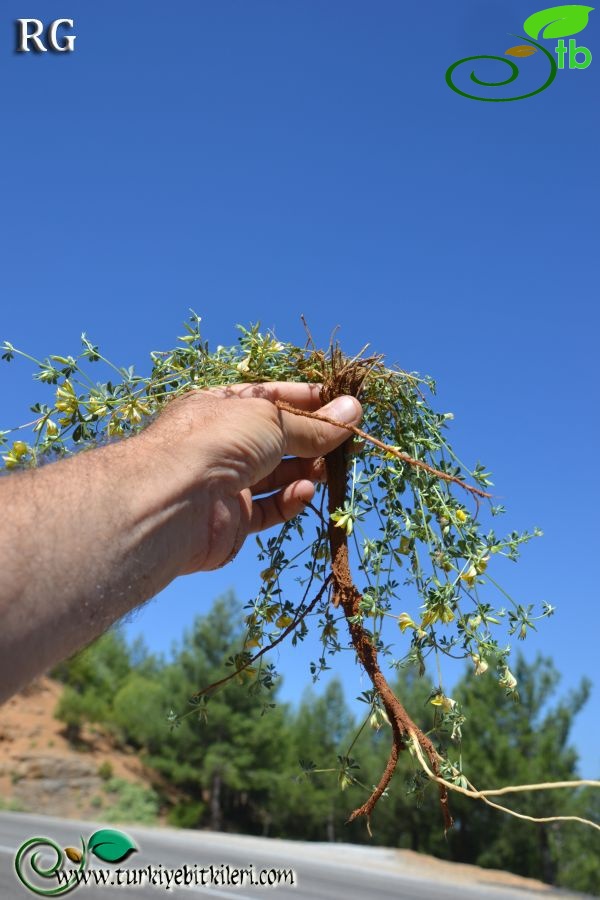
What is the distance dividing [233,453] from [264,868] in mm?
13002

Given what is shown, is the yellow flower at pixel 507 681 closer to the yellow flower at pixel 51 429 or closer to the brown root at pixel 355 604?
the brown root at pixel 355 604

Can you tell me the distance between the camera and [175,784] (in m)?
31.6

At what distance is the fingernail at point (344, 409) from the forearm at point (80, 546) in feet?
1.98

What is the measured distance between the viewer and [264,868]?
13.0 m

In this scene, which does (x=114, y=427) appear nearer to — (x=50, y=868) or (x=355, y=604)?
(x=355, y=604)

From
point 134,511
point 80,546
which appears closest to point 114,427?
point 134,511

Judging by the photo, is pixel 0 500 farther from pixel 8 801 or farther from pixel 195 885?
pixel 8 801

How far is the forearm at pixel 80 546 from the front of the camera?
121 centimetres

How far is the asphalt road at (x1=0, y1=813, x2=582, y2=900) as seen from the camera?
10.6 m

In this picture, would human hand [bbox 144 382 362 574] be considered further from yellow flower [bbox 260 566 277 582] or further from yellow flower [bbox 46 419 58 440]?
yellow flower [bbox 46 419 58 440]

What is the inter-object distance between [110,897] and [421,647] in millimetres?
9187

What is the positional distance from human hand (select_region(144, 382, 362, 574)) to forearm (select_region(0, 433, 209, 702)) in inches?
1.8

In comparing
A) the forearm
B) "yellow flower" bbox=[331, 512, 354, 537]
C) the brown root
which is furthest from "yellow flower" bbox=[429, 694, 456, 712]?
the forearm

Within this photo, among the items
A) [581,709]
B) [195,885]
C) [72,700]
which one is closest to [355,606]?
[195,885]
